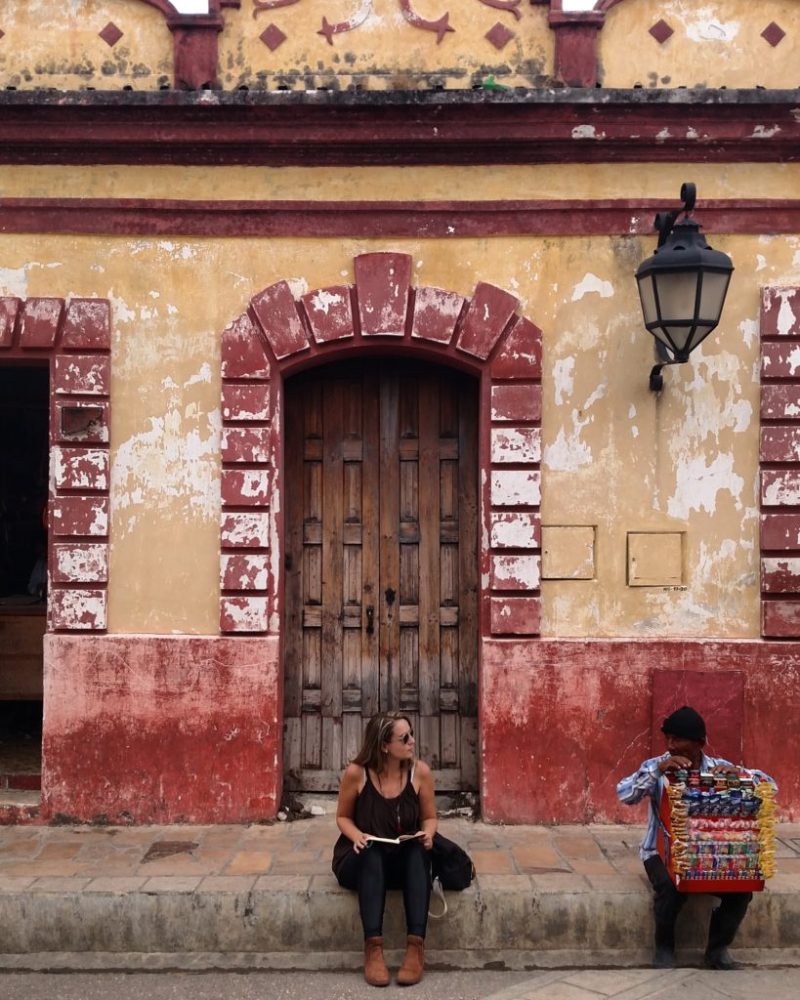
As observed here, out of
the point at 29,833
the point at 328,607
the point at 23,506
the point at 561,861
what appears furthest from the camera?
the point at 23,506

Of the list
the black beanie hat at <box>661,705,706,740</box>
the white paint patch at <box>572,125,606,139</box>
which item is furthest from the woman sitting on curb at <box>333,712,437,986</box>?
the white paint patch at <box>572,125,606,139</box>

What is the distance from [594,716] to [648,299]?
2.46 meters

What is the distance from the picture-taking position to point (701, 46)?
21.5 ft

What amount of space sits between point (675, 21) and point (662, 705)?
4182 mm

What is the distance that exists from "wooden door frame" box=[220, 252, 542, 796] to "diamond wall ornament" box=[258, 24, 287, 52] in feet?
4.78

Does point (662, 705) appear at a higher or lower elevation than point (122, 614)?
lower

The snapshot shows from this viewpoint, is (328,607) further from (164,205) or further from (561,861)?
(164,205)

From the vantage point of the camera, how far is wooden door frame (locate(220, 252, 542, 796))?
635cm

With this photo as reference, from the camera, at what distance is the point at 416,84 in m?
6.54

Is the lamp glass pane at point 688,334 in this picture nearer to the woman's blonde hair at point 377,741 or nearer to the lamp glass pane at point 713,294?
the lamp glass pane at point 713,294

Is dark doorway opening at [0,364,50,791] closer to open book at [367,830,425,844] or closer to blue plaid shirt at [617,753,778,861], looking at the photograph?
open book at [367,830,425,844]

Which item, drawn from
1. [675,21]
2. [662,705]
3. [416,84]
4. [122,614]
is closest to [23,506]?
[122,614]

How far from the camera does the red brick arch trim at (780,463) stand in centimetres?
631

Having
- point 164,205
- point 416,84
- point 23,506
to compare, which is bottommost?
point 23,506
